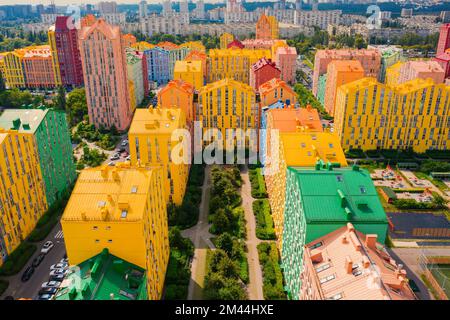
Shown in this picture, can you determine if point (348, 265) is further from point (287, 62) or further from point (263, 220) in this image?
point (287, 62)

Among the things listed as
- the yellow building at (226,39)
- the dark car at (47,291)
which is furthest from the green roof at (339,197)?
the yellow building at (226,39)

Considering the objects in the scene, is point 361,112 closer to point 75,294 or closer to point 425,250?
point 425,250

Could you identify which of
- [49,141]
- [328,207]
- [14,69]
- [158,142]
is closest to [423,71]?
[158,142]

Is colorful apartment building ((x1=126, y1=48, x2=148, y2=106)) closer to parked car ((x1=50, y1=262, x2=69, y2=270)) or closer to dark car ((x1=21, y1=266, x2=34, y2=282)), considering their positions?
parked car ((x1=50, y1=262, x2=69, y2=270))

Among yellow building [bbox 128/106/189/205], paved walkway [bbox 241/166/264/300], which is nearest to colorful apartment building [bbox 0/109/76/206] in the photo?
yellow building [bbox 128/106/189/205]

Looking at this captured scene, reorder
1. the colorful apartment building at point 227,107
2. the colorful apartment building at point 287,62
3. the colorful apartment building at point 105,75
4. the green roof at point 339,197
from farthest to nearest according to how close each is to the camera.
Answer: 1. the colorful apartment building at point 287,62
2. the colorful apartment building at point 105,75
3. the colorful apartment building at point 227,107
4. the green roof at point 339,197

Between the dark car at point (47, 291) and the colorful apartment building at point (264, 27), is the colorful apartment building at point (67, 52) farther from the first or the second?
the dark car at point (47, 291)
